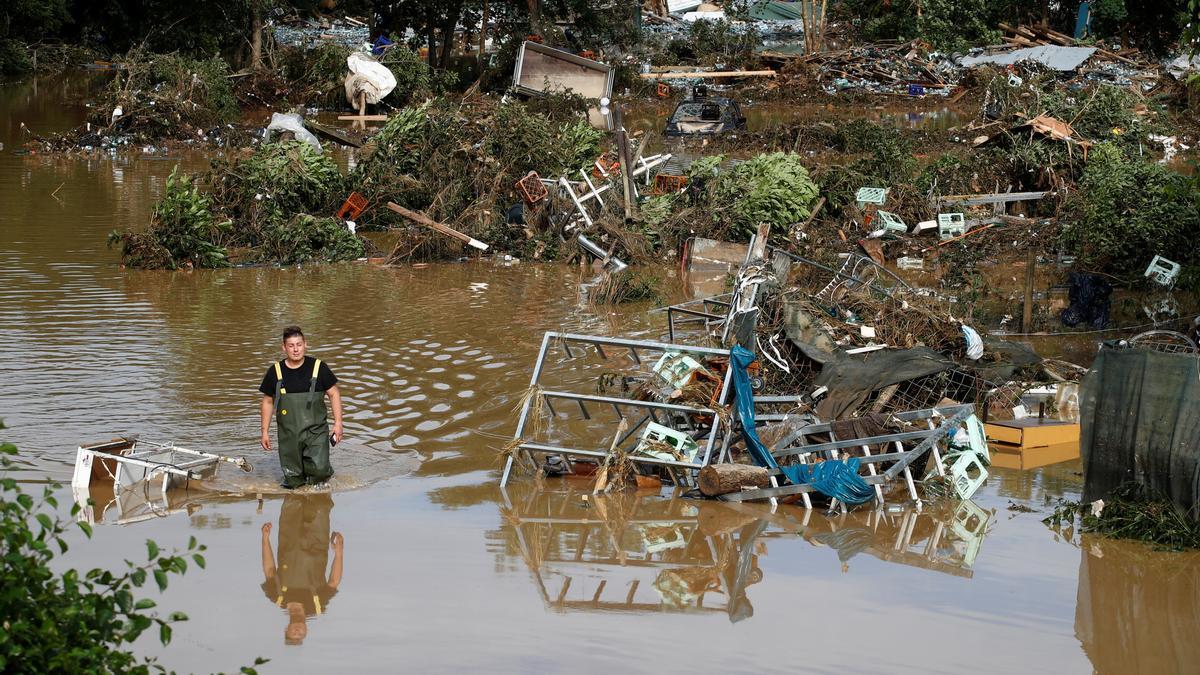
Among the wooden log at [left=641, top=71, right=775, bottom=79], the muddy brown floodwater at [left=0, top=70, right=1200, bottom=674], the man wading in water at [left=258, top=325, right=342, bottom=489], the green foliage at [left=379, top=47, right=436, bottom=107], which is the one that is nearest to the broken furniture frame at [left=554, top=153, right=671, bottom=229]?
the muddy brown floodwater at [left=0, top=70, right=1200, bottom=674]

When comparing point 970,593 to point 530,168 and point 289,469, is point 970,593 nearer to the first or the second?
point 289,469

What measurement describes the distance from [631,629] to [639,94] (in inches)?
1181

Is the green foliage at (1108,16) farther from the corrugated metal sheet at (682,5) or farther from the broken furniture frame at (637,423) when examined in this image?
the broken furniture frame at (637,423)

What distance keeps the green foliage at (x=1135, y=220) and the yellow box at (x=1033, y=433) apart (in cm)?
499

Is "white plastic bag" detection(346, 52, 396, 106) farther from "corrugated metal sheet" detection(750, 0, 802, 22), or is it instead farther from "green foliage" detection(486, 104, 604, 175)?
"corrugated metal sheet" detection(750, 0, 802, 22)

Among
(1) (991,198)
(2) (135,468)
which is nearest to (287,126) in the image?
(1) (991,198)

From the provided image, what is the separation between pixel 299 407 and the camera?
335 inches

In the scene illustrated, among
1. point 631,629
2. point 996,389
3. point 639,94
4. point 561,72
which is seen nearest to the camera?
point 631,629

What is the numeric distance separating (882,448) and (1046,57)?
29.8 m

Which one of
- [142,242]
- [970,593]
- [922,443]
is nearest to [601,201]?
[142,242]

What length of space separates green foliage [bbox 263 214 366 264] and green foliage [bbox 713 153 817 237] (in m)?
5.09

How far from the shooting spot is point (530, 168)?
1884 centimetres

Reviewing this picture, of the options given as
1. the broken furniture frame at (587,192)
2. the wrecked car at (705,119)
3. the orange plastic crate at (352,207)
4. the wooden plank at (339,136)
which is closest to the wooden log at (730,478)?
the broken furniture frame at (587,192)

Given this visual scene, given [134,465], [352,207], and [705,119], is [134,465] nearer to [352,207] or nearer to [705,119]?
[352,207]
